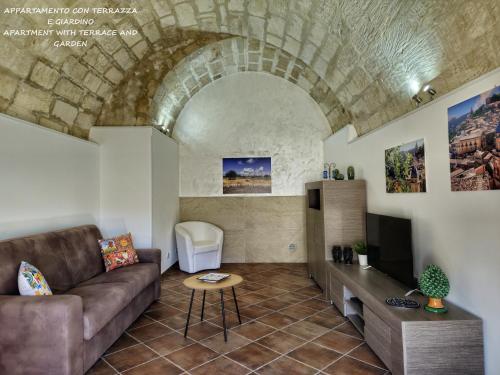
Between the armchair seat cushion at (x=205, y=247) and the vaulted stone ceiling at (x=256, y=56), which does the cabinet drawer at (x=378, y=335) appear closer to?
the vaulted stone ceiling at (x=256, y=56)

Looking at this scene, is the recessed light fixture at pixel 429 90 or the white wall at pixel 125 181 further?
the white wall at pixel 125 181

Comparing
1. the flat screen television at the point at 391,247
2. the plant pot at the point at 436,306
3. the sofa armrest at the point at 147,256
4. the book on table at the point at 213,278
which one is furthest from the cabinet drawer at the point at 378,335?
the sofa armrest at the point at 147,256

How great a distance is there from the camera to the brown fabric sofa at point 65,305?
202 centimetres

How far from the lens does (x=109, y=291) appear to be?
105 inches

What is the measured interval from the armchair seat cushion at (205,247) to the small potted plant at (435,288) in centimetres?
358

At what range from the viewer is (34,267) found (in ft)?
8.32

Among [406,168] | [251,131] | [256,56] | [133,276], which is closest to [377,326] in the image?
[406,168]

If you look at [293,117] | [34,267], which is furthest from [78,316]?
[293,117]

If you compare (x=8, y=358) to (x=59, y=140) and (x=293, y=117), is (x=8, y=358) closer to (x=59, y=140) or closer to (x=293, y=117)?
(x=59, y=140)

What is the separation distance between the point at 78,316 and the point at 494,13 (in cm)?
332

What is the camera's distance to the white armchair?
514 cm

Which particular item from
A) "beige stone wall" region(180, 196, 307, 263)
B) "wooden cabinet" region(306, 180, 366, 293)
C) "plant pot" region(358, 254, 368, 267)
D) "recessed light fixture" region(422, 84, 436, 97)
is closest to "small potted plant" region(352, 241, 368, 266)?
"plant pot" region(358, 254, 368, 267)

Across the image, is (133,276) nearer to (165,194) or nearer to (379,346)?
(165,194)

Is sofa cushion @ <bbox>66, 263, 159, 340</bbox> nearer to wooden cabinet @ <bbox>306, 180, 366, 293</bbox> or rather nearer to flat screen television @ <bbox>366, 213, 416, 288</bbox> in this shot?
wooden cabinet @ <bbox>306, 180, 366, 293</bbox>
